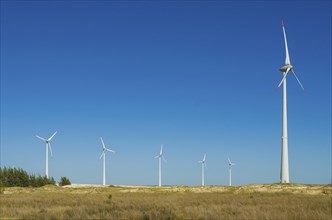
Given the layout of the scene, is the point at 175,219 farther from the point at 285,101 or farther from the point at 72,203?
the point at 285,101

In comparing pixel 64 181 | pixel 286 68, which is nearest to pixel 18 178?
pixel 64 181

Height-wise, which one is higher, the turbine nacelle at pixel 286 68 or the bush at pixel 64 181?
the turbine nacelle at pixel 286 68

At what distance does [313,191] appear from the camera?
51.8m

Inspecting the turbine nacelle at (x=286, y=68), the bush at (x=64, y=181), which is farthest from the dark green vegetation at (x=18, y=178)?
the turbine nacelle at (x=286, y=68)

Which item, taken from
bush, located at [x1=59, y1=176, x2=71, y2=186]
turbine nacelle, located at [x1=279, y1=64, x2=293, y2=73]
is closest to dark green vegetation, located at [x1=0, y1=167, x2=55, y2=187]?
bush, located at [x1=59, y1=176, x2=71, y2=186]

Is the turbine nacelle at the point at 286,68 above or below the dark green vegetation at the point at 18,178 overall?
above

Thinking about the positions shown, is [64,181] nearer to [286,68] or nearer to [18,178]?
[18,178]

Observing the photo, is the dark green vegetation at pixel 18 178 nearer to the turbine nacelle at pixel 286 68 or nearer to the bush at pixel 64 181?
the bush at pixel 64 181

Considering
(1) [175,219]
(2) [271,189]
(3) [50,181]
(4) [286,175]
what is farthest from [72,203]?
(3) [50,181]

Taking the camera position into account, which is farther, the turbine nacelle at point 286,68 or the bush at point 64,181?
the bush at point 64,181

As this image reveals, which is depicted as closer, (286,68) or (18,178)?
(286,68)

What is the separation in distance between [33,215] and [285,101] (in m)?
54.5

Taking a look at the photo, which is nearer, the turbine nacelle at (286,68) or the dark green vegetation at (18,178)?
the turbine nacelle at (286,68)

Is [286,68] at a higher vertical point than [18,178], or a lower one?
higher
